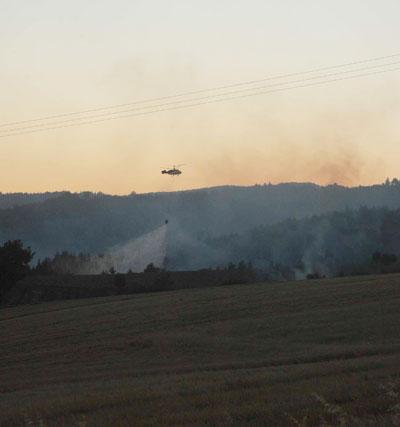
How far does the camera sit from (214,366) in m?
23.4

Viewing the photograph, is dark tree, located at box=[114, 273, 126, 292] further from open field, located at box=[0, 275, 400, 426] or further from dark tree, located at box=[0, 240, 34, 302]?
open field, located at box=[0, 275, 400, 426]

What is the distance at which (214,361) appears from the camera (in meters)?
25.6

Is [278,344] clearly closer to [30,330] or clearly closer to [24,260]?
[30,330]

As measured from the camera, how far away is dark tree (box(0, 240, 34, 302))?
88438 mm

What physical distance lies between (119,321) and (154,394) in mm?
30741

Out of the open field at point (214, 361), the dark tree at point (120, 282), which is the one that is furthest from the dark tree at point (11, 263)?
the open field at point (214, 361)

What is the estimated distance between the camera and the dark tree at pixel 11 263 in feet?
290

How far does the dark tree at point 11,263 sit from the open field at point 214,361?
30.3 meters

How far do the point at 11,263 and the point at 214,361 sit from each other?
218 feet

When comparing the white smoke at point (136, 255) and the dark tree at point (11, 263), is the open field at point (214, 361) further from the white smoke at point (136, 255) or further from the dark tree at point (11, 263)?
the white smoke at point (136, 255)

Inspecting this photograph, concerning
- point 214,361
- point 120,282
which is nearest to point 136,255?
point 120,282

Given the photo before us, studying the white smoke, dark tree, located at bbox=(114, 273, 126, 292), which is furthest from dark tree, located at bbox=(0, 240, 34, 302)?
the white smoke

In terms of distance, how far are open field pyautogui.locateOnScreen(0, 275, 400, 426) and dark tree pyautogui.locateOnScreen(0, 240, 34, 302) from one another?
1193 inches

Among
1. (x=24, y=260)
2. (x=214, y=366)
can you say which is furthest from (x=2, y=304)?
(x=214, y=366)
